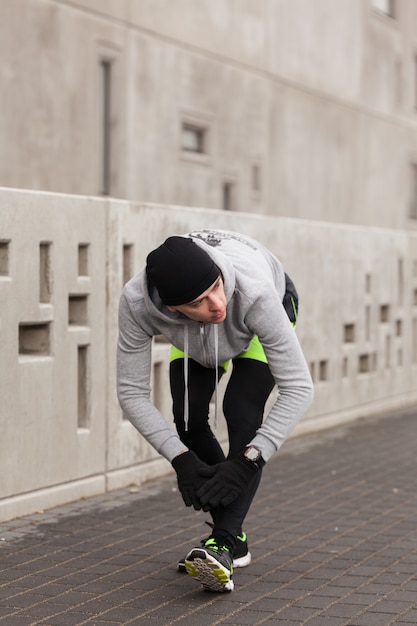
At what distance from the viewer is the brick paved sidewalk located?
196 inches

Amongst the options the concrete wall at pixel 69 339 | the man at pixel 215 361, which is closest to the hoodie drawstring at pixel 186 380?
the man at pixel 215 361

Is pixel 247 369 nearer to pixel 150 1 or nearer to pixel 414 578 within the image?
pixel 414 578

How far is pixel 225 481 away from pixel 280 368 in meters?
0.46

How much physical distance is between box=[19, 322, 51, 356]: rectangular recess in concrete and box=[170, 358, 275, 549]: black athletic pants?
5.61ft

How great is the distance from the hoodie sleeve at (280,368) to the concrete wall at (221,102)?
7530 millimetres

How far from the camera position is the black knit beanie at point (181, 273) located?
4.74 meters

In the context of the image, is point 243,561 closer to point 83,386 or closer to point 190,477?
point 190,477

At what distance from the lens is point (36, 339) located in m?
7.11

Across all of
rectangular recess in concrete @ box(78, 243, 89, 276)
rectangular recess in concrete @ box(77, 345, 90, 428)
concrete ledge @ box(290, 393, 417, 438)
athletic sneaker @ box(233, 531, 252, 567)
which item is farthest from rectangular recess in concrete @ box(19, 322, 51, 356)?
concrete ledge @ box(290, 393, 417, 438)

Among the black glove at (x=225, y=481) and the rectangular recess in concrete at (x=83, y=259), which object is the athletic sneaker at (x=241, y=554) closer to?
the black glove at (x=225, y=481)

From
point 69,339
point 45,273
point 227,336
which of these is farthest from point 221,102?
point 227,336

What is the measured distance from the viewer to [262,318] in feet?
16.4

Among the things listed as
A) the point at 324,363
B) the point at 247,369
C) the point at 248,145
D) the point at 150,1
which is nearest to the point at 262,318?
the point at 247,369

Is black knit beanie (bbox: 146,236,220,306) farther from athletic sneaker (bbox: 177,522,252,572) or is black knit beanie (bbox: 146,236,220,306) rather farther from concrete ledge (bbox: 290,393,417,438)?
concrete ledge (bbox: 290,393,417,438)
